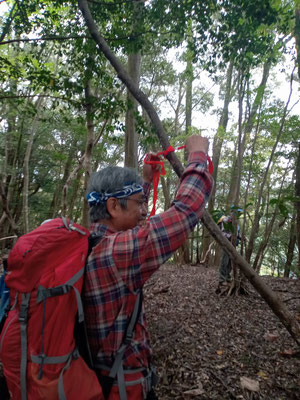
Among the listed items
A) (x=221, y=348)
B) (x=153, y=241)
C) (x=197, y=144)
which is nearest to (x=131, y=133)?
(x=221, y=348)

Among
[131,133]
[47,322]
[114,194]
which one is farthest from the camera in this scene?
[131,133]

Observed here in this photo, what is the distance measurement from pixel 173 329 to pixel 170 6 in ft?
14.6

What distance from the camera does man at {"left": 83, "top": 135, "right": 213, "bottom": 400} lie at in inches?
41.1

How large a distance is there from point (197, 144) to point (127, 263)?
69cm

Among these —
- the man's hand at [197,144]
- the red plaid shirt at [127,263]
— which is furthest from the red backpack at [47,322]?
the man's hand at [197,144]

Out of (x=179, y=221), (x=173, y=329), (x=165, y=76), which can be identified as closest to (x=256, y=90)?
(x=173, y=329)

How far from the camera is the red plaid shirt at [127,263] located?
104 centimetres

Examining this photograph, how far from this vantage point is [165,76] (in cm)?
1405

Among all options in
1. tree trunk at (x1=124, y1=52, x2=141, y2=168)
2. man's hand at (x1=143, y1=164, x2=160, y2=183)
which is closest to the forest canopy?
tree trunk at (x1=124, y1=52, x2=141, y2=168)

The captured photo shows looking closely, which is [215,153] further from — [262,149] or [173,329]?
[173,329]

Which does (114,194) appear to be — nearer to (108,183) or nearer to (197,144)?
(108,183)

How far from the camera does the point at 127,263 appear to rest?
1.03 meters

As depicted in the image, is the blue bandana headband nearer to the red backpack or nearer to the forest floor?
the red backpack

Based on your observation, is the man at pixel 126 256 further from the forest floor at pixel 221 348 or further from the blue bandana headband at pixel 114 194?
the forest floor at pixel 221 348
